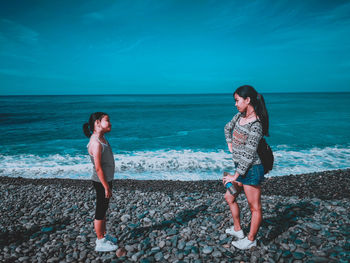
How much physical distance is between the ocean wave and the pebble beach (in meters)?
3.65

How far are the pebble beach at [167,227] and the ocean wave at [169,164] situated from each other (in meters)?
3.65

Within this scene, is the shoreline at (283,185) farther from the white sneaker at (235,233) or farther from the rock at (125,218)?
the white sneaker at (235,233)

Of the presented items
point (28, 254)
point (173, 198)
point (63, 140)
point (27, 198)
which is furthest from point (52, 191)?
point (63, 140)

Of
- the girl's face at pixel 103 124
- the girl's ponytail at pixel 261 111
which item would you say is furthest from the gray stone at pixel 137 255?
the girl's ponytail at pixel 261 111

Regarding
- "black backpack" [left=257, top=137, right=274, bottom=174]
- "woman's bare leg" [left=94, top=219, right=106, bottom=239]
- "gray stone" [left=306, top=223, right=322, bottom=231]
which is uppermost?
"black backpack" [left=257, top=137, right=274, bottom=174]

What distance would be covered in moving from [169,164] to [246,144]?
9.76m

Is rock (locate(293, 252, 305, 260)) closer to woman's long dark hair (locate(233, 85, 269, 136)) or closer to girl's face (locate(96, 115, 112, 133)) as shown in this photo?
woman's long dark hair (locate(233, 85, 269, 136))

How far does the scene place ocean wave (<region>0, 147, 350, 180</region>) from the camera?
10758 millimetres

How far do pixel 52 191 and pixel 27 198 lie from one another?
728mm

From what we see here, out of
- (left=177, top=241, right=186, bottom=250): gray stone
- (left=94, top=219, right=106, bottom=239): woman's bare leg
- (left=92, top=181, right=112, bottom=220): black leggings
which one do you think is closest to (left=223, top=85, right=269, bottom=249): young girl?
(left=177, top=241, right=186, bottom=250): gray stone

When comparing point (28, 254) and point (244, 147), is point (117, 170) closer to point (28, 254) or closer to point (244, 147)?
point (28, 254)

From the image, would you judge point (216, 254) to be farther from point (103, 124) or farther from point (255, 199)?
point (103, 124)

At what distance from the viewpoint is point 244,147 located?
3146 mm

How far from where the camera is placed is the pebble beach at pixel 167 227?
12.3 ft
